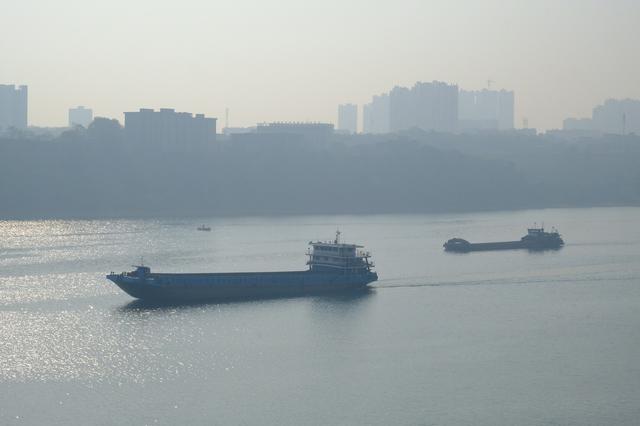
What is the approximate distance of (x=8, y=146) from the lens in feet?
267

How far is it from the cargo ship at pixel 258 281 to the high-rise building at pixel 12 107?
101m

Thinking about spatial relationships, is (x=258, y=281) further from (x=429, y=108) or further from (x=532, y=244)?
(x=429, y=108)

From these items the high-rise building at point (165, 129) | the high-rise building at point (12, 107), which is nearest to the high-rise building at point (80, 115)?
the high-rise building at point (12, 107)

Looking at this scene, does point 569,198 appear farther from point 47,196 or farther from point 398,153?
point 47,196

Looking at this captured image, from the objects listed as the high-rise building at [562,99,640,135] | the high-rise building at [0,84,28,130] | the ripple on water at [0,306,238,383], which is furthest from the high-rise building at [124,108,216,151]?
the high-rise building at [562,99,640,135]

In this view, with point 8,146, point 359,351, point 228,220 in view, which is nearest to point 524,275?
point 359,351

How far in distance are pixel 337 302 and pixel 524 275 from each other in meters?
9.81

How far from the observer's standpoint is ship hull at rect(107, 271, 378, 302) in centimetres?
3294

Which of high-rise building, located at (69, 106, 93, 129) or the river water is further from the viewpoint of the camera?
high-rise building, located at (69, 106, 93, 129)

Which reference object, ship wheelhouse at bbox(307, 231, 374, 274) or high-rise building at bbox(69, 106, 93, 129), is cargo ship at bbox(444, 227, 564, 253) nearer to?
ship wheelhouse at bbox(307, 231, 374, 274)

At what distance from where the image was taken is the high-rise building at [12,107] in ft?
429

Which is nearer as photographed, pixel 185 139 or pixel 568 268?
pixel 568 268

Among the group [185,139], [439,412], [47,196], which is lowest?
[439,412]

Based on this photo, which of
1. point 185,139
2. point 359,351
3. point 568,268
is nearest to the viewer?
point 359,351
